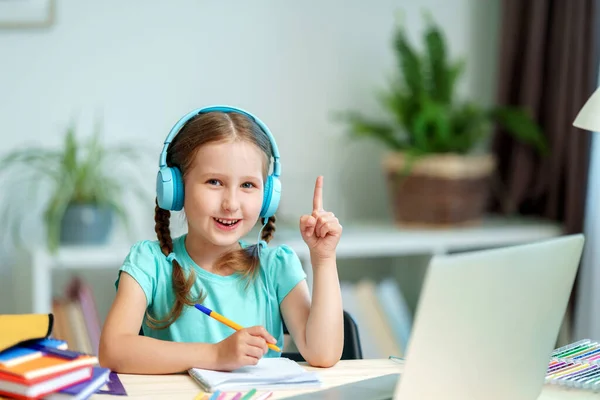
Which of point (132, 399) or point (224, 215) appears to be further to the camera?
point (224, 215)

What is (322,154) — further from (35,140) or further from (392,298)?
(35,140)

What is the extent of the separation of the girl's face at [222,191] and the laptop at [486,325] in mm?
322

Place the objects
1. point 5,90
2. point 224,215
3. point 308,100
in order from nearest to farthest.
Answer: point 224,215 < point 5,90 < point 308,100

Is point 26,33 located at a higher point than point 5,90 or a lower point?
higher

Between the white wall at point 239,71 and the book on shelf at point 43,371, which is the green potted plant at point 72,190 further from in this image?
the book on shelf at point 43,371

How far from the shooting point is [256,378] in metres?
1.11

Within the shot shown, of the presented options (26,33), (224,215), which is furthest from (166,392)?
(26,33)

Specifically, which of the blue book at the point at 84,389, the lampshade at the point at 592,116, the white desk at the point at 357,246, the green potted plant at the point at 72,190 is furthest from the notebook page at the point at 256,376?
the green potted plant at the point at 72,190

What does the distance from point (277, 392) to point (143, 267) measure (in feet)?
1.07

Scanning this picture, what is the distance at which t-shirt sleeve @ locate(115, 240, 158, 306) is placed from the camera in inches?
50.1

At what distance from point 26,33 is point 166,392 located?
1914 millimetres

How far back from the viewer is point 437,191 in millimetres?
2711

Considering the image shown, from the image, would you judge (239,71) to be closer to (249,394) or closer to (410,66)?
(410,66)

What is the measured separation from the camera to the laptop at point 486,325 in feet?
2.78
